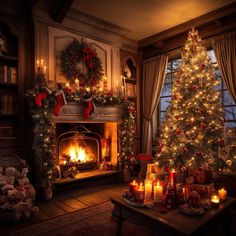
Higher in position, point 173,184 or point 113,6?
point 113,6

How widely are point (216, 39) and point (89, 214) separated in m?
3.63

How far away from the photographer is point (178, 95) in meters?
3.65

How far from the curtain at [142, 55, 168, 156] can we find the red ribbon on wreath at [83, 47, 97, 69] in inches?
59.7

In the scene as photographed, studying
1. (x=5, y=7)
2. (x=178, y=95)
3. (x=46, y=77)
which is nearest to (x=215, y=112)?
(x=178, y=95)

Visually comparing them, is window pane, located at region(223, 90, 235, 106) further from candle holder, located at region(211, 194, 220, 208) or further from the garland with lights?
the garland with lights

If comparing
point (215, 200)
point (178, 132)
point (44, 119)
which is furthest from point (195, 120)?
point (44, 119)

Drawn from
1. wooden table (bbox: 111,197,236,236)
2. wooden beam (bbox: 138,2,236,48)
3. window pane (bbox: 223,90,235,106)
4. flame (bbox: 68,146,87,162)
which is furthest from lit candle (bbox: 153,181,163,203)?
wooden beam (bbox: 138,2,236,48)

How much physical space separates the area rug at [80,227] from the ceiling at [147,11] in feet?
10.5

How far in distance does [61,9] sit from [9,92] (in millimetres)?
1559

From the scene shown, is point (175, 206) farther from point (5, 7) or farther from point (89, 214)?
point (5, 7)

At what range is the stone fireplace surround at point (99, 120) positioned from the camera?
139 inches

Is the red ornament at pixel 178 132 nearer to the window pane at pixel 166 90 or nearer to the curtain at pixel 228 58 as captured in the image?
the curtain at pixel 228 58

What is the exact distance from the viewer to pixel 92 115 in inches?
151

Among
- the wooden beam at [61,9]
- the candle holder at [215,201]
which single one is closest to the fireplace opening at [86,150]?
the wooden beam at [61,9]
